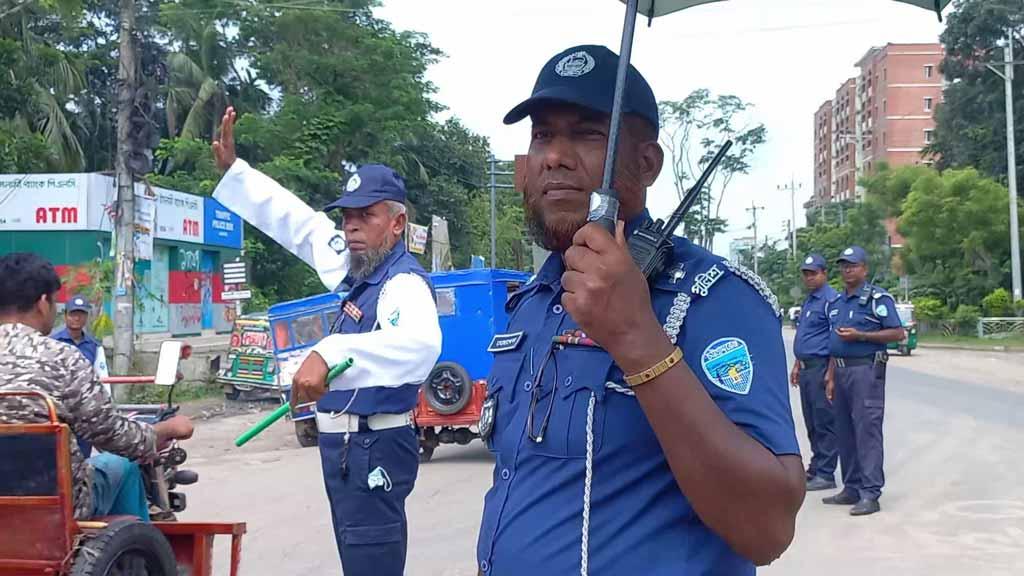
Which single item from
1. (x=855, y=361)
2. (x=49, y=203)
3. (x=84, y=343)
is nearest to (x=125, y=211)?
(x=84, y=343)

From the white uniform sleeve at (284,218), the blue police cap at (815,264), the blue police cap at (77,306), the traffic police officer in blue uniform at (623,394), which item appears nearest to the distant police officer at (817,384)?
the blue police cap at (815,264)

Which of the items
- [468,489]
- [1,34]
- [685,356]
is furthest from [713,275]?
[1,34]

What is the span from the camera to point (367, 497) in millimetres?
3584

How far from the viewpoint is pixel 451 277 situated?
11.5 metres

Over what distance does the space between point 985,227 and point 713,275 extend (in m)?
43.4

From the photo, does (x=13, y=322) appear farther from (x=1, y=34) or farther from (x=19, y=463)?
(x=1, y=34)

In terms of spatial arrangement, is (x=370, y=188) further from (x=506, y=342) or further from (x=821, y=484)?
(x=821, y=484)

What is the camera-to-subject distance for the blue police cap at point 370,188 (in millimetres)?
3777

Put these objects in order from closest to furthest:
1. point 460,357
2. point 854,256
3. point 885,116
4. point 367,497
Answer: point 367,497, point 854,256, point 460,357, point 885,116

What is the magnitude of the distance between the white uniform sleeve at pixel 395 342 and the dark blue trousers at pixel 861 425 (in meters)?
5.28

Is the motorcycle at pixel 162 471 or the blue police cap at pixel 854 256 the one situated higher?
the blue police cap at pixel 854 256

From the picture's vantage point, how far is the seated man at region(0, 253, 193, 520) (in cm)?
409

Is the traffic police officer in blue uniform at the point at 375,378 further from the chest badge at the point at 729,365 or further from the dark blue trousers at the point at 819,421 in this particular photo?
the dark blue trousers at the point at 819,421

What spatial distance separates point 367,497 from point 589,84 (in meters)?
2.13
